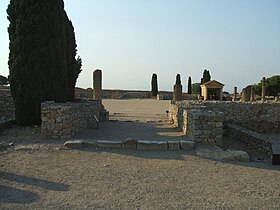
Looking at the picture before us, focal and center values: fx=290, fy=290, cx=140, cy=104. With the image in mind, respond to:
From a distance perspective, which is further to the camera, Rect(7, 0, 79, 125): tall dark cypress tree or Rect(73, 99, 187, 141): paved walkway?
Rect(7, 0, 79, 125): tall dark cypress tree

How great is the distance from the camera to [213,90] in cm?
3359

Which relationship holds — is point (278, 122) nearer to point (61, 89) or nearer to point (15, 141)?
point (61, 89)

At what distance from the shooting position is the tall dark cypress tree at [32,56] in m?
10.6

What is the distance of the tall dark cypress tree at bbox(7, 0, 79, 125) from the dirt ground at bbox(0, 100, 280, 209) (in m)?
2.98

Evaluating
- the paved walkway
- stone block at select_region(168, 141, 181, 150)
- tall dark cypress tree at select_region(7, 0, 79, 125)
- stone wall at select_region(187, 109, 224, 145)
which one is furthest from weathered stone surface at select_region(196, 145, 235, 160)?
tall dark cypress tree at select_region(7, 0, 79, 125)

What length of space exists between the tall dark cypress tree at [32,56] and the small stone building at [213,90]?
25077 millimetres

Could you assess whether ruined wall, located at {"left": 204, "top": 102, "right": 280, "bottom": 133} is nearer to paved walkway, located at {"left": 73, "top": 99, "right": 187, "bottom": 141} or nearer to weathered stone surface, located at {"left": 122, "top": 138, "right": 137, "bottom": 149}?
paved walkway, located at {"left": 73, "top": 99, "right": 187, "bottom": 141}

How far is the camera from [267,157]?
26.9 feet

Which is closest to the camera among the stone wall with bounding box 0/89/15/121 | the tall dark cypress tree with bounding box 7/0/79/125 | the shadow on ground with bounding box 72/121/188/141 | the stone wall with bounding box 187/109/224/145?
the stone wall with bounding box 187/109/224/145

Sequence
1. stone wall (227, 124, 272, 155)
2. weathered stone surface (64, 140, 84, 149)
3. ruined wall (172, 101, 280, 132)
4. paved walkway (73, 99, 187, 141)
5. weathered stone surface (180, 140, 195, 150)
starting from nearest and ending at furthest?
weathered stone surface (64, 140, 84, 149)
weathered stone surface (180, 140, 195, 150)
stone wall (227, 124, 272, 155)
paved walkway (73, 99, 187, 141)
ruined wall (172, 101, 280, 132)

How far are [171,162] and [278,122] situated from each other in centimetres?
958

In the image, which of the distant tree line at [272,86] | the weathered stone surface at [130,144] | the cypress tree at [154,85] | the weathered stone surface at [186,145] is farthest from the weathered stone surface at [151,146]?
the cypress tree at [154,85]

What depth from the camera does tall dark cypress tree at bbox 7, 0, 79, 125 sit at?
1056cm

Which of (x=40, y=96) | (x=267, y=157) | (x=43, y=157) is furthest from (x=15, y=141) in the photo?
(x=267, y=157)
